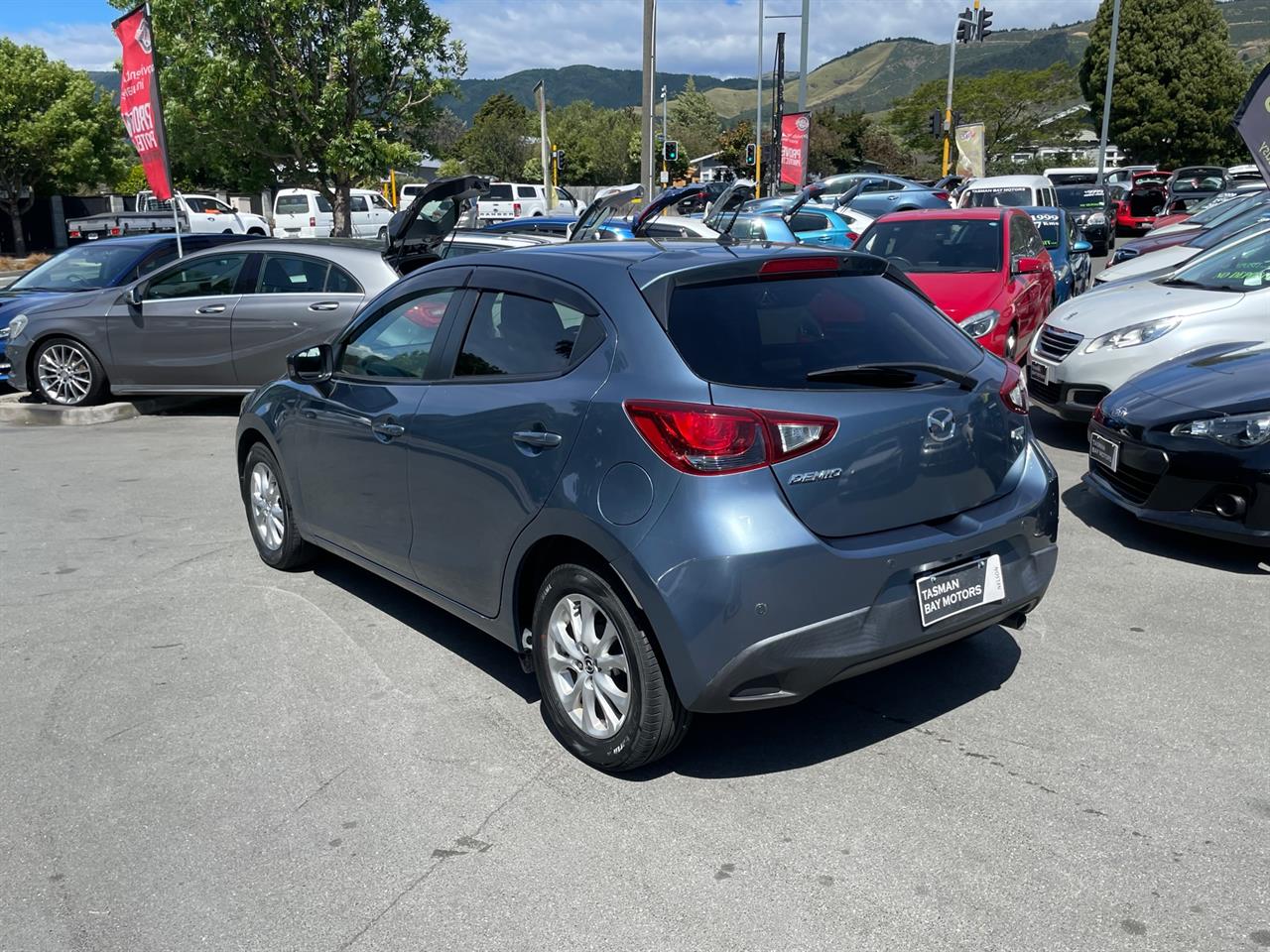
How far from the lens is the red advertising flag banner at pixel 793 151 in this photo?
32469 mm

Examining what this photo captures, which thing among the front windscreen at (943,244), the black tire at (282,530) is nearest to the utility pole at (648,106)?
the front windscreen at (943,244)

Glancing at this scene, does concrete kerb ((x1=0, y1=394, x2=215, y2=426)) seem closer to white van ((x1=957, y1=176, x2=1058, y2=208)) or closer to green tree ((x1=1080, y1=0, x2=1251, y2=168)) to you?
white van ((x1=957, y1=176, x2=1058, y2=208))

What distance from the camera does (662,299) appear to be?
370 cm

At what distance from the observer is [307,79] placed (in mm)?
22969

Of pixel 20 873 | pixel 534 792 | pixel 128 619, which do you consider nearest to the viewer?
pixel 20 873

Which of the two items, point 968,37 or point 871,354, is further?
point 968,37

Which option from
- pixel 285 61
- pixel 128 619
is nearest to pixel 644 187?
pixel 285 61

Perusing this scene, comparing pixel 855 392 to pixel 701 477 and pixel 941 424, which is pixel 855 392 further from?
pixel 701 477

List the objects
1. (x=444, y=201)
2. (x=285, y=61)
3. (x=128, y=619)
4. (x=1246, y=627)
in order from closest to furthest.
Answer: (x=1246, y=627) → (x=128, y=619) → (x=444, y=201) → (x=285, y=61)

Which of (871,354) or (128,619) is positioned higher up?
(871,354)

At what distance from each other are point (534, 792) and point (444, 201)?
7499mm

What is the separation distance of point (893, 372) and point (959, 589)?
745 millimetres

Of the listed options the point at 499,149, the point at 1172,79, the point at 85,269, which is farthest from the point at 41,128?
the point at 1172,79

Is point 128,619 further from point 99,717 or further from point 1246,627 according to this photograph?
point 1246,627
